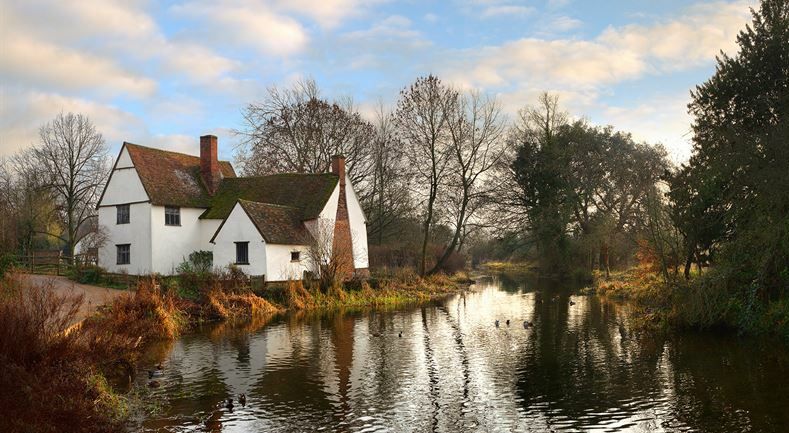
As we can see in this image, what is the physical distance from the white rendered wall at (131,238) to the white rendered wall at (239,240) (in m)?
4.73

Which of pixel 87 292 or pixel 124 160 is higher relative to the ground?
pixel 124 160

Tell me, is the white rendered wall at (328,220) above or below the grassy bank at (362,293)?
above

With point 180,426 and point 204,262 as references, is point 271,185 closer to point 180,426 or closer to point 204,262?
point 204,262

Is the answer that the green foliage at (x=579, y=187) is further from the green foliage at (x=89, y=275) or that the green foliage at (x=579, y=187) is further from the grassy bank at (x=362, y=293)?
the green foliage at (x=89, y=275)

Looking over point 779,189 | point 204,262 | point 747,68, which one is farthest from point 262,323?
point 747,68

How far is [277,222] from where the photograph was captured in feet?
112

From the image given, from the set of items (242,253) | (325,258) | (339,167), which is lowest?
(325,258)

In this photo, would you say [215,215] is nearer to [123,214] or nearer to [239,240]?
[239,240]

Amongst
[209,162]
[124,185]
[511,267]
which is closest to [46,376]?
[124,185]

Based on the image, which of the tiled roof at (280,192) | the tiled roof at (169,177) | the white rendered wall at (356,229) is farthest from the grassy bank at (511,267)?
the tiled roof at (169,177)

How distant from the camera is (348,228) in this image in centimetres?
3875

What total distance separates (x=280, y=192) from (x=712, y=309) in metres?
26.2

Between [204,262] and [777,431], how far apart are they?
102ft

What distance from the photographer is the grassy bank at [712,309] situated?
18.3 meters
